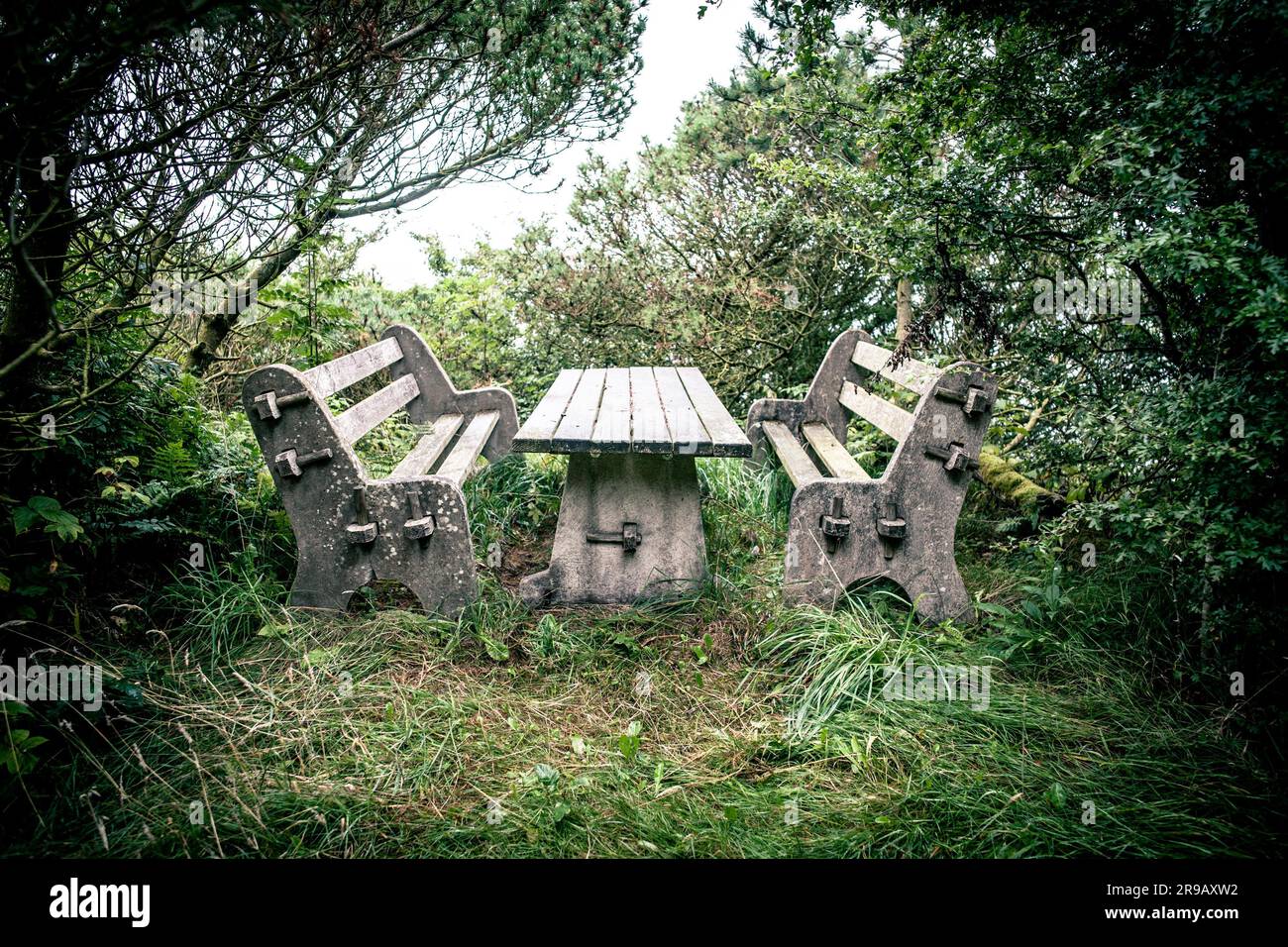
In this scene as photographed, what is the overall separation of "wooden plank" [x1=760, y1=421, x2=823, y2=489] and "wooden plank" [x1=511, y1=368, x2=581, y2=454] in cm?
113

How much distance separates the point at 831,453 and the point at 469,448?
2007 mm

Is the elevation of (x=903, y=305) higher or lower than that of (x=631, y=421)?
higher

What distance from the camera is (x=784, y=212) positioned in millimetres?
6180

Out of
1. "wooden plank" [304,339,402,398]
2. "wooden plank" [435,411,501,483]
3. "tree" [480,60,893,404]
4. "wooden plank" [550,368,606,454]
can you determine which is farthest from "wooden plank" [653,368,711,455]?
"tree" [480,60,893,404]

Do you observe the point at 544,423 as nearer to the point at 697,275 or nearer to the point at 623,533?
the point at 623,533

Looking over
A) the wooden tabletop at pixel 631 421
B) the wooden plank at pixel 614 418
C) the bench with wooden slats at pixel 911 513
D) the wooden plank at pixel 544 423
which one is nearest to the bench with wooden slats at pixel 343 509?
the wooden plank at pixel 544 423

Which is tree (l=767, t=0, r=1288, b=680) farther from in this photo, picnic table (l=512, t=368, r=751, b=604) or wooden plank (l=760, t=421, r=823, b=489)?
picnic table (l=512, t=368, r=751, b=604)

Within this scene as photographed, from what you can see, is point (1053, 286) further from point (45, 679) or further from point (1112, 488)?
point (45, 679)

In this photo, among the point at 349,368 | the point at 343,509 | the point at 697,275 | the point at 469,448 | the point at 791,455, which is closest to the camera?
the point at 343,509

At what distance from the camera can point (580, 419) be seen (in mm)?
3391

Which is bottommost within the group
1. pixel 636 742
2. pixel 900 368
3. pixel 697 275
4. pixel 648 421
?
pixel 636 742

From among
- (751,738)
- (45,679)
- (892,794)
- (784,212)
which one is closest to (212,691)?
(45,679)

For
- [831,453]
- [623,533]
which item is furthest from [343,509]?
[831,453]
